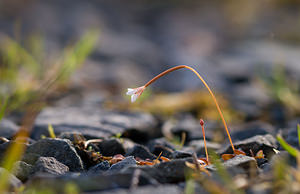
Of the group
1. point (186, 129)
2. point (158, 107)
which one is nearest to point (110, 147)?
point (186, 129)

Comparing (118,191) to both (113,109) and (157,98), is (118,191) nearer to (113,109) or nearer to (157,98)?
(113,109)

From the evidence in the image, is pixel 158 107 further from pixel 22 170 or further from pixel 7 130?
pixel 22 170

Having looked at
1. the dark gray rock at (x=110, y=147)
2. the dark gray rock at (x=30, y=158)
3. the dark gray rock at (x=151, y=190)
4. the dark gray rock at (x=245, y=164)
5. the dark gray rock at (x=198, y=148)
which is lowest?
the dark gray rock at (x=198, y=148)

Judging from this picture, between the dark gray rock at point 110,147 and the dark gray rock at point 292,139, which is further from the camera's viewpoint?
the dark gray rock at point 292,139

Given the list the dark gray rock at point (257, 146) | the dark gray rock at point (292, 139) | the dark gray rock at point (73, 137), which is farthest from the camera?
Result: the dark gray rock at point (292, 139)

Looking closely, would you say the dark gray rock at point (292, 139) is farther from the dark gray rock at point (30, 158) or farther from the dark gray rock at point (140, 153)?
the dark gray rock at point (30, 158)

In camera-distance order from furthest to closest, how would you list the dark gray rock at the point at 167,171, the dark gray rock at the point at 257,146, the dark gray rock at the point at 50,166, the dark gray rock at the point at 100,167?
the dark gray rock at the point at 257,146
the dark gray rock at the point at 100,167
the dark gray rock at the point at 50,166
the dark gray rock at the point at 167,171

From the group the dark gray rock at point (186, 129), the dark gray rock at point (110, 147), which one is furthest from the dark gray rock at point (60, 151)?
the dark gray rock at point (186, 129)

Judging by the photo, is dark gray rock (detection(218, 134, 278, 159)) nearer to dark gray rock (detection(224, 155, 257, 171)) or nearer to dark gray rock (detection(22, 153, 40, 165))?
dark gray rock (detection(224, 155, 257, 171))
